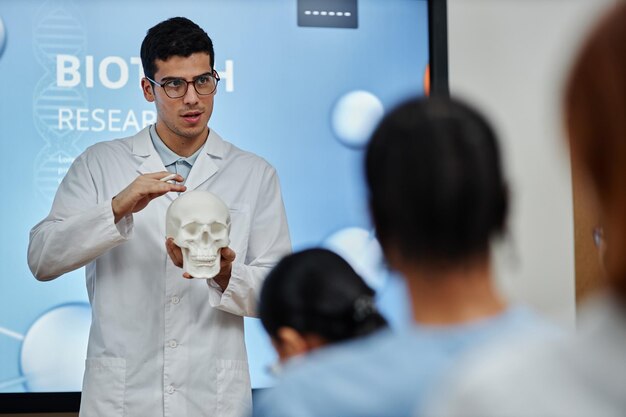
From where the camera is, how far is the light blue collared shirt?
2.95 meters

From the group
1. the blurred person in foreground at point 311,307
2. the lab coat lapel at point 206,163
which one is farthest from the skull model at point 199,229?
the blurred person in foreground at point 311,307

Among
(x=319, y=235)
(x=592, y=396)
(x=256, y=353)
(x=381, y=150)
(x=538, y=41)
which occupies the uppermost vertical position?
(x=538, y=41)

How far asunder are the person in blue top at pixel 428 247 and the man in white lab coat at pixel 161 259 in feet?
5.47

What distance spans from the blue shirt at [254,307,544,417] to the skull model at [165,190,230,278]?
165 cm

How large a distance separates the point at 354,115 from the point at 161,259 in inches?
42.3

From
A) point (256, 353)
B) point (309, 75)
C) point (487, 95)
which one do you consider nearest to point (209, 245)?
point (256, 353)

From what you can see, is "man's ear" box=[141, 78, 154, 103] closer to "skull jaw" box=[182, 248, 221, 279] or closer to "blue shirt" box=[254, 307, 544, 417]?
"skull jaw" box=[182, 248, 221, 279]

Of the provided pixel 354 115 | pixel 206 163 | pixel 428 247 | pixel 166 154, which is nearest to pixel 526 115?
pixel 354 115

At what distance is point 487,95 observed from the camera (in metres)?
3.75

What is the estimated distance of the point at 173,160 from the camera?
116 inches

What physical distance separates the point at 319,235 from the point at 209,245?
885mm

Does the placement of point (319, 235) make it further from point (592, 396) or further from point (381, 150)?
point (592, 396)

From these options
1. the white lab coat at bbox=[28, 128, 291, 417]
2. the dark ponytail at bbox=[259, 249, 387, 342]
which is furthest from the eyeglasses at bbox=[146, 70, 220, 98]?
the dark ponytail at bbox=[259, 249, 387, 342]

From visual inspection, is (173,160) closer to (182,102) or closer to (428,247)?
(182,102)
